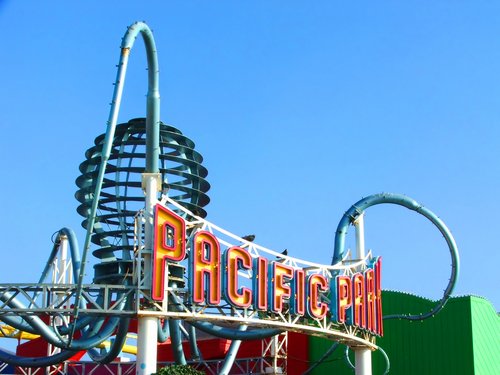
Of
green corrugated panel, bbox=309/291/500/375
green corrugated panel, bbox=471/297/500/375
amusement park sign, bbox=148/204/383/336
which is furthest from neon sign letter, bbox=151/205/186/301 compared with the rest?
green corrugated panel, bbox=471/297/500/375

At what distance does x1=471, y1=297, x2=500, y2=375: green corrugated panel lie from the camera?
46625 millimetres

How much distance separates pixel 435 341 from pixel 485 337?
228 cm

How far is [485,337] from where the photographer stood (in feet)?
155

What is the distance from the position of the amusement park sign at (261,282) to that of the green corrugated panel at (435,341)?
12.6 feet

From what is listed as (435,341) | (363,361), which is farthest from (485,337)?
(363,361)

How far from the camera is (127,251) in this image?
3800 cm

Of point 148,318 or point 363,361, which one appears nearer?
point 148,318

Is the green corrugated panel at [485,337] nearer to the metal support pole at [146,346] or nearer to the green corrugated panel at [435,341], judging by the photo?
the green corrugated panel at [435,341]

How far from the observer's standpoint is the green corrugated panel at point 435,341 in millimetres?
46812

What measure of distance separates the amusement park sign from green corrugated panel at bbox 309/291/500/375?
12.6 feet

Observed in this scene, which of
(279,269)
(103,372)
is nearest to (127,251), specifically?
(279,269)

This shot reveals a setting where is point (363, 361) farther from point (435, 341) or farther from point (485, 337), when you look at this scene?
point (485, 337)

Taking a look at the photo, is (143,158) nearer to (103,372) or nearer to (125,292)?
(125,292)

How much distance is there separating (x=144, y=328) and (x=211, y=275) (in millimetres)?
3056
